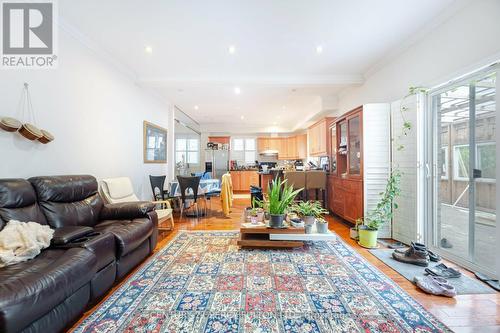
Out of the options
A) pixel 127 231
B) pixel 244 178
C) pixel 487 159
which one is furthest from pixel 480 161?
pixel 244 178

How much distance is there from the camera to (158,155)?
15.8ft

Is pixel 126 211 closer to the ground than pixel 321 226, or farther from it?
farther from it

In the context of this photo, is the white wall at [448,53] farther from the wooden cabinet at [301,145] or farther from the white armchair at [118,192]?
the wooden cabinet at [301,145]

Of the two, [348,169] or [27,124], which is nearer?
[27,124]

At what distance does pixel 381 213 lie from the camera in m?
3.08

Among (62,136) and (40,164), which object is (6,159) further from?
(62,136)

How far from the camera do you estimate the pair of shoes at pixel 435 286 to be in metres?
1.81

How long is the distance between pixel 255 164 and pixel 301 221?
5.99m

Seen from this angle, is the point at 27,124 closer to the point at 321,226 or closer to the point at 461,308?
the point at 321,226

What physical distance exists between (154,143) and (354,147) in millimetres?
4075

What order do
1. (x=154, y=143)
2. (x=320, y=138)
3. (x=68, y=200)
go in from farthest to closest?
(x=320, y=138)
(x=154, y=143)
(x=68, y=200)

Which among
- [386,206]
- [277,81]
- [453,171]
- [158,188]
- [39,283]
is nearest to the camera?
[39,283]

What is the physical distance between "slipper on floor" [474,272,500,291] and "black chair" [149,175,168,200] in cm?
470

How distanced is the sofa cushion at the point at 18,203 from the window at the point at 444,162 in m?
4.53
